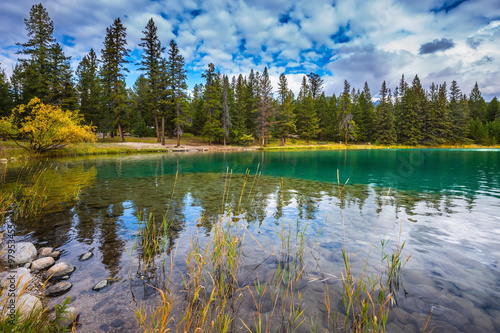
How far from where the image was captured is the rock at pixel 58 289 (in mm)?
3495

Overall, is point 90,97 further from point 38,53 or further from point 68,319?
point 68,319

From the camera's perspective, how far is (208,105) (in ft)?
158

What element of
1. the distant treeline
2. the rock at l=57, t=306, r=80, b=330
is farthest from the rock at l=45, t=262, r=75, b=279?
the distant treeline

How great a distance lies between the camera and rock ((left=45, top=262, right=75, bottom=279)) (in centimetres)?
398

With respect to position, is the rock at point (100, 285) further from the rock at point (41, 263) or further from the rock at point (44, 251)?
the rock at point (44, 251)

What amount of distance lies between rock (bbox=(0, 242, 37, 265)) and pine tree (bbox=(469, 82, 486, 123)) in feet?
357

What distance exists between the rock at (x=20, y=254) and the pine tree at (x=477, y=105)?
109 meters

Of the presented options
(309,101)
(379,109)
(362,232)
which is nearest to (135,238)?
(362,232)

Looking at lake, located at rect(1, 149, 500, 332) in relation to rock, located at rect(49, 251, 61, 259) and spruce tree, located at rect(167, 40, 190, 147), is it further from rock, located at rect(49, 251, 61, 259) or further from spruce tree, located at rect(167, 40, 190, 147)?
spruce tree, located at rect(167, 40, 190, 147)

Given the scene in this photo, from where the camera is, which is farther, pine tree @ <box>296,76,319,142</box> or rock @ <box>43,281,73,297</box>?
pine tree @ <box>296,76,319,142</box>

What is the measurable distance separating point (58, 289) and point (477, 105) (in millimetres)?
115529

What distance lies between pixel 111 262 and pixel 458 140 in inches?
3447

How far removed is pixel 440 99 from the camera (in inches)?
2633

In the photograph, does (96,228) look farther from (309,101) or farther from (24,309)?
(309,101)
